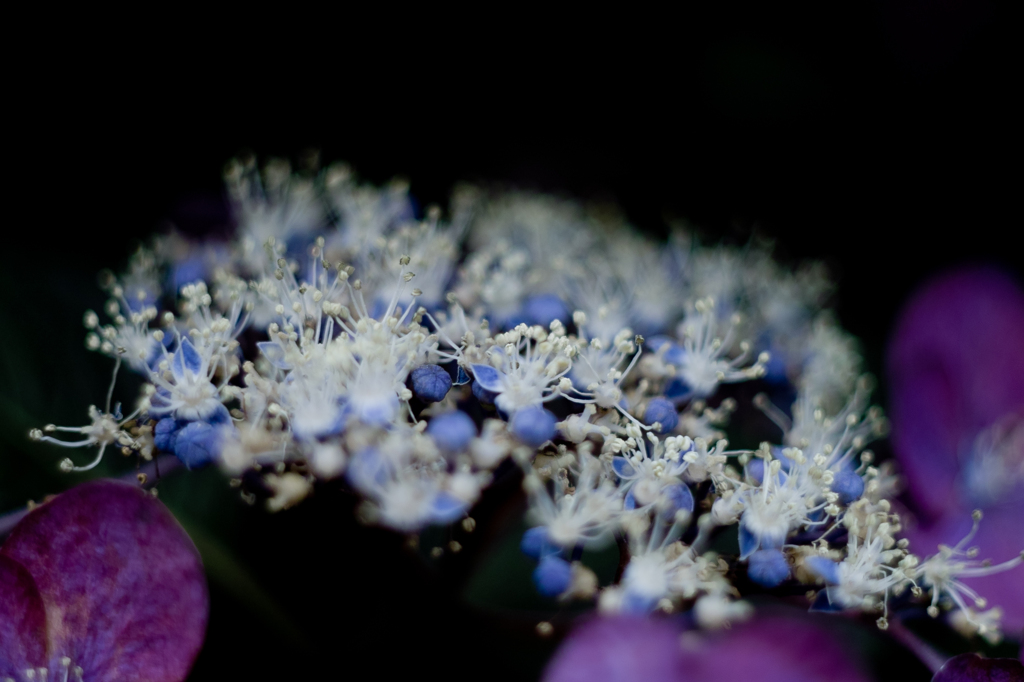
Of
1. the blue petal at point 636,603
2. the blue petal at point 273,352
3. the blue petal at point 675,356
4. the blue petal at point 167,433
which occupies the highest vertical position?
the blue petal at point 675,356

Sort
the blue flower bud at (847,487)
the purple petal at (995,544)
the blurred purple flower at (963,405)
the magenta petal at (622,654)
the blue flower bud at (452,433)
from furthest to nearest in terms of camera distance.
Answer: the blurred purple flower at (963,405), the purple petal at (995,544), the blue flower bud at (847,487), the blue flower bud at (452,433), the magenta petal at (622,654)

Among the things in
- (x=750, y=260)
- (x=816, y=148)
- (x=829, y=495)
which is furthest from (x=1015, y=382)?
(x=829, y=495)

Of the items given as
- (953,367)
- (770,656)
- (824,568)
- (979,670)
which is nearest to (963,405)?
(953,367)

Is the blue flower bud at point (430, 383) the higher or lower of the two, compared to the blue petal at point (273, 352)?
higher

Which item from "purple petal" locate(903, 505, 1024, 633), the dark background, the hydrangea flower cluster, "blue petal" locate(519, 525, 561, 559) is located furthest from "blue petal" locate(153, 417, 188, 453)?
"purple petal" locate(903, 505, 1024, 633)

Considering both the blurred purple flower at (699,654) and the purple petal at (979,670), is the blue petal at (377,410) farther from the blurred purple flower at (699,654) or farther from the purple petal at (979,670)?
the purple petal at (979,670)

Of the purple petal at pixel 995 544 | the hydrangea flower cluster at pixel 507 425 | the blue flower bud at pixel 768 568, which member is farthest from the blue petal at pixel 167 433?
the purple petal at pixel 995 544

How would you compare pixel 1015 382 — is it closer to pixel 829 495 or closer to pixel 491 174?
pixel 829 495
